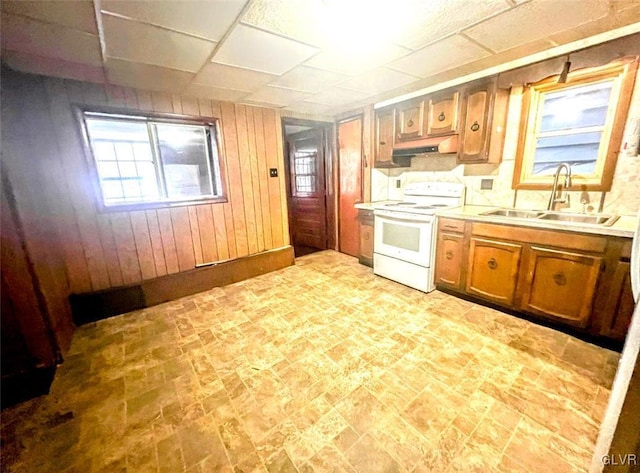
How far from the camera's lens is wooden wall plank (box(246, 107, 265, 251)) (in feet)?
11.2

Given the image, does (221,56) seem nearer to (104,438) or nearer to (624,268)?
(104,438)

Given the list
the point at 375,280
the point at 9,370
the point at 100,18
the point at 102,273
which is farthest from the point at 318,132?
the point at 9,370

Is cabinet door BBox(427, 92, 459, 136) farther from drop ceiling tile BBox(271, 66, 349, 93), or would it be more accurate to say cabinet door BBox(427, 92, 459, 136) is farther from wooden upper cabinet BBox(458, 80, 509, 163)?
drop ceiling tile BBox(271, 66, 349, 93)

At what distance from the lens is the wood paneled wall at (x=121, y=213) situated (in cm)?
216

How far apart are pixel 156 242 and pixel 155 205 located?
1.37 ft

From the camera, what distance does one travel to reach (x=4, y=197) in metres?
1.71

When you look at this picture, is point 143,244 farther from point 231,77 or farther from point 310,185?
point 310,185

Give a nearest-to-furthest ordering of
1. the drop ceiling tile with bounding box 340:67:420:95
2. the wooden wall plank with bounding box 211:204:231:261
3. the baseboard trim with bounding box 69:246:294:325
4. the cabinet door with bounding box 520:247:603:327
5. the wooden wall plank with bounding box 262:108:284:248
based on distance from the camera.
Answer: the cabinet door with bounding box 520:247:603:327, the drop ceiling tile with bounding box 340:67:420:95, the baseboard trim with bounding box 69:246:294:325, the wooden wall plank with bounding box 211:204:231:261, the wooden wall plank with bounding box 262:108:284:248

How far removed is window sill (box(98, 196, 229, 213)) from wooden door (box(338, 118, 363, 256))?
194cm

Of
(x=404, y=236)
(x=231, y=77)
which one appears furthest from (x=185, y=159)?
(x=404, y=236)

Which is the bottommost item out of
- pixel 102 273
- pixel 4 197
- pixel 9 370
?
pixel 9 370

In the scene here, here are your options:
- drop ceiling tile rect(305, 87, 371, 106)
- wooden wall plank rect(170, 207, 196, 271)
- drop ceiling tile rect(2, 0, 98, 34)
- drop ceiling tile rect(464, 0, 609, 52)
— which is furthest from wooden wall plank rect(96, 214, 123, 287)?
drop ceiling tile rect(464, 0, 609, 52)

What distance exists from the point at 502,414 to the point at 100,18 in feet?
10.8

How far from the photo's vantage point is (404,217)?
10.0 feet
